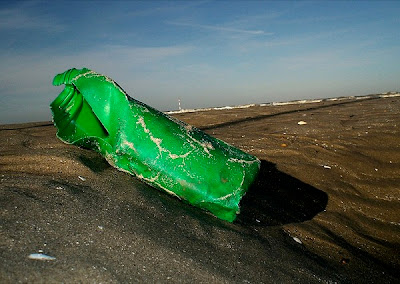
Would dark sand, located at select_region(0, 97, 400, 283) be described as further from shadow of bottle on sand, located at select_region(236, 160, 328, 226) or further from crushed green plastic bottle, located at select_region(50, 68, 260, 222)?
crushed green plastic bottle, located at select_region(50, 68, 260, 222)

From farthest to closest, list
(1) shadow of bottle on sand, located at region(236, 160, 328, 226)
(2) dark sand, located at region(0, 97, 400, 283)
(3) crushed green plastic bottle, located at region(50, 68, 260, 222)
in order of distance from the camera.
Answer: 1. (1) shadow of bottle on sand, located at region(236, 160, 328, 226)
2. (3) crushed green plastic bottle, located at region(50, 68, 260, 222)
3. (2) dark sand, located at region(0, 97, 400, 283)

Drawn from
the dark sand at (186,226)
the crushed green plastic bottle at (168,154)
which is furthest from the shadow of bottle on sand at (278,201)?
the crushed green plastic bottle at (168,154)

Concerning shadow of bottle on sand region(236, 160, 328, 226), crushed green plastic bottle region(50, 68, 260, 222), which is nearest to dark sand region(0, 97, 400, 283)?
shadow of bottle on sand region(236, 160, 328, 226)

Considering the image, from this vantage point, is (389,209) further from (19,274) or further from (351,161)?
(19,274)

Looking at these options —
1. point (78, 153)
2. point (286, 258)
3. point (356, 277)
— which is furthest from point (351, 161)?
point (78, 153)

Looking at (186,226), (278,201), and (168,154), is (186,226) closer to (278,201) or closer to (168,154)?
(168,154)

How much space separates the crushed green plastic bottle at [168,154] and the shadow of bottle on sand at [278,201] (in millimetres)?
347

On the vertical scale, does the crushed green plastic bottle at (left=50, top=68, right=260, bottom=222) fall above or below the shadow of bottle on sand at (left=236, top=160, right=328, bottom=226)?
above

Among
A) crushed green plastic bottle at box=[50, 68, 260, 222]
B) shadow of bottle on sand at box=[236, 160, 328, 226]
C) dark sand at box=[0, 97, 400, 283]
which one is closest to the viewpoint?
dark sand at box=[0, 97, 400, 283]

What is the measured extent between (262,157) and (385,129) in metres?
2.11

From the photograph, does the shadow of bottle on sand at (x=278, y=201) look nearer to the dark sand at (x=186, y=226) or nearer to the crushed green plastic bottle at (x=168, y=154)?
the dark sand at (x=186, y=226)

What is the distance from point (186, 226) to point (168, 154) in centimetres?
37

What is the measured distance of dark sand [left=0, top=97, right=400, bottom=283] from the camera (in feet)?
3.70

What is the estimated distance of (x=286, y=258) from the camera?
5.36ft
